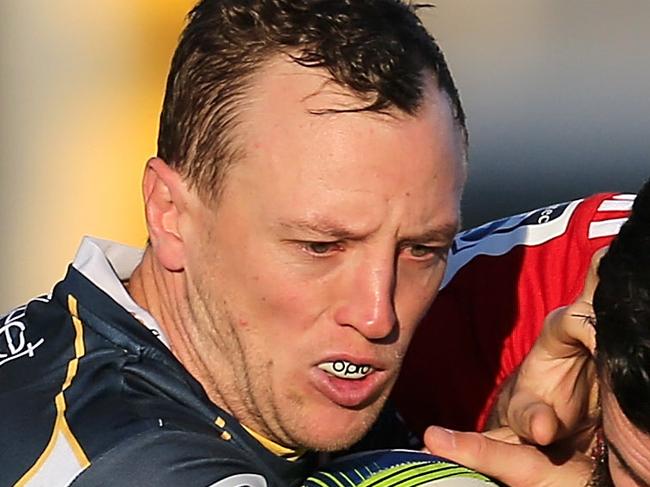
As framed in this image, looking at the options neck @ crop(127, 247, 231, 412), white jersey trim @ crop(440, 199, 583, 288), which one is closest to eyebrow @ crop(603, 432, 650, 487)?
neck @ crop(127, 247, 231, 412)

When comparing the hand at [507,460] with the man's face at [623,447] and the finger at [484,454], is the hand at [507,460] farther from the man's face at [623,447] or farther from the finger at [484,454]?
the man's face at [623,447]

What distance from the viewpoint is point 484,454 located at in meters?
1.87

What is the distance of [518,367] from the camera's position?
7.01ft

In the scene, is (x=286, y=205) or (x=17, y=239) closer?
(x=286, y=205)

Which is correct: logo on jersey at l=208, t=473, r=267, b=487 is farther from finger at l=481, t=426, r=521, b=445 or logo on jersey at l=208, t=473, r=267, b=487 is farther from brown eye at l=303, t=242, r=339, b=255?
finger at l=481, t=426, r=521, b=445

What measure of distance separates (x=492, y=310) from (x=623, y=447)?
0.57m

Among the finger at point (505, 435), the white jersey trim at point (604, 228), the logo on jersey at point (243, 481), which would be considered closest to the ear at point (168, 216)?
the logo on jersey at point (243, 481)

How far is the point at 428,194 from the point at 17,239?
2316mm

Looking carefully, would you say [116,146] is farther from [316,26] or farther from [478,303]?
[316,26]

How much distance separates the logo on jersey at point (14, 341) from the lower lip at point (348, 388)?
0.34 m

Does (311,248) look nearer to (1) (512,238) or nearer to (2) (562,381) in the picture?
(2) (562,381)

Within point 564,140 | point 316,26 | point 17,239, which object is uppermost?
point 316,26

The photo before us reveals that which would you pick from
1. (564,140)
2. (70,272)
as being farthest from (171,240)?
(564,140)

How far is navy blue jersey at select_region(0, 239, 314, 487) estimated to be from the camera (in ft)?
5.04
